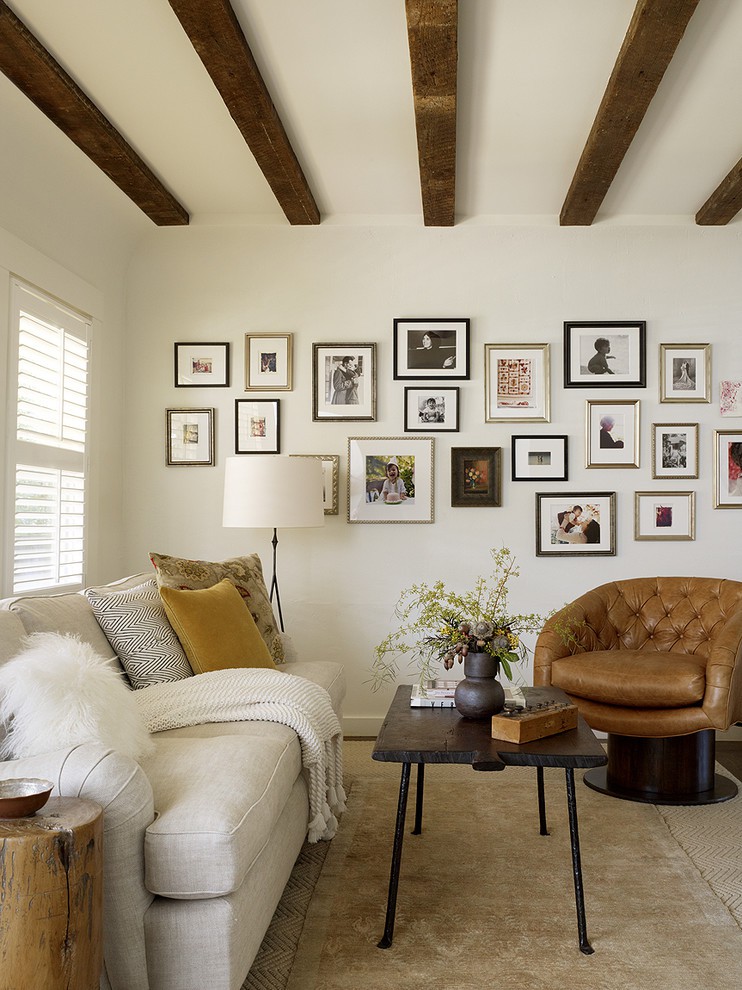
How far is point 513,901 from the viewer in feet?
8.29

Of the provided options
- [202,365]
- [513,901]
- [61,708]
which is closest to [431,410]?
[202,365]

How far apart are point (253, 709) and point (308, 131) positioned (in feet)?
7.80

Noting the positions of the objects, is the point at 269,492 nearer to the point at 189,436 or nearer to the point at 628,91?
the point at 189,436

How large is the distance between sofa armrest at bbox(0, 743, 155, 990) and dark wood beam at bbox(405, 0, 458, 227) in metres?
2.24

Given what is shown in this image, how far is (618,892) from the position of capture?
8.47ft

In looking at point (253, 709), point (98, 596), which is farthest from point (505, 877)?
point (98, 596)

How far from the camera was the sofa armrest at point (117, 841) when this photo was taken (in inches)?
67.6

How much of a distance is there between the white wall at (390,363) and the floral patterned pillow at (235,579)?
947mm

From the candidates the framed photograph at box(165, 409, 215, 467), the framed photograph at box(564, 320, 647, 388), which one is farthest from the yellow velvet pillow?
the framed photograph at box(564, 320, 647, 388)

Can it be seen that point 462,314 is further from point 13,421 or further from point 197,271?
point 13,421

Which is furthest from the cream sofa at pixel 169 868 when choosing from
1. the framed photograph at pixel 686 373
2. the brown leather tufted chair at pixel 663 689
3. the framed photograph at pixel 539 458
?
the framed photograph at pixel 686 373

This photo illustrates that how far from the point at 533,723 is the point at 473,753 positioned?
24 centimetres

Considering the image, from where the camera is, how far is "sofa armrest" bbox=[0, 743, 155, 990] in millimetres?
1717

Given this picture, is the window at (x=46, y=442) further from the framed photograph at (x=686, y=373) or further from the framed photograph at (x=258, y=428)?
the framed photograph at (x=686, y=373)
